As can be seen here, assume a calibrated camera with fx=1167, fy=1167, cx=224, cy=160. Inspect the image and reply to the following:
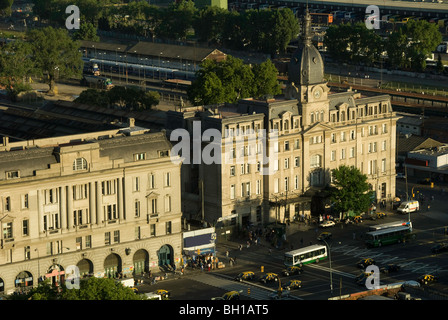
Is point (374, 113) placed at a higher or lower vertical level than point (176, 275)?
higher

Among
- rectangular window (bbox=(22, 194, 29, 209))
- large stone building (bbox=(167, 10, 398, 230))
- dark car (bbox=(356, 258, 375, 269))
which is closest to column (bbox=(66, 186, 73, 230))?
rectangular window (bbox=(22, 194, 29, 209))

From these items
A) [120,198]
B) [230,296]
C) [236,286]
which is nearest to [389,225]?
[236,286]

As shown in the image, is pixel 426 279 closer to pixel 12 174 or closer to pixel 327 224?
pixel 327 224

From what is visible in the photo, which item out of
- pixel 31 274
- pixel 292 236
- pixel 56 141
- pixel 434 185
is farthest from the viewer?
pixel 434 185

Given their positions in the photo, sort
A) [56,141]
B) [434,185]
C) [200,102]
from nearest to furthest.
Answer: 1. [56,141]
2. [434,185]
3. [200,102]

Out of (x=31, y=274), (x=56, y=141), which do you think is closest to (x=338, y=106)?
(x=56, y=141)

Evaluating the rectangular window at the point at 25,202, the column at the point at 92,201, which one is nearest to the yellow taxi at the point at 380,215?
the column at the point at 92,201

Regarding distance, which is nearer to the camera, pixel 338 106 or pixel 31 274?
pixel 31 274
